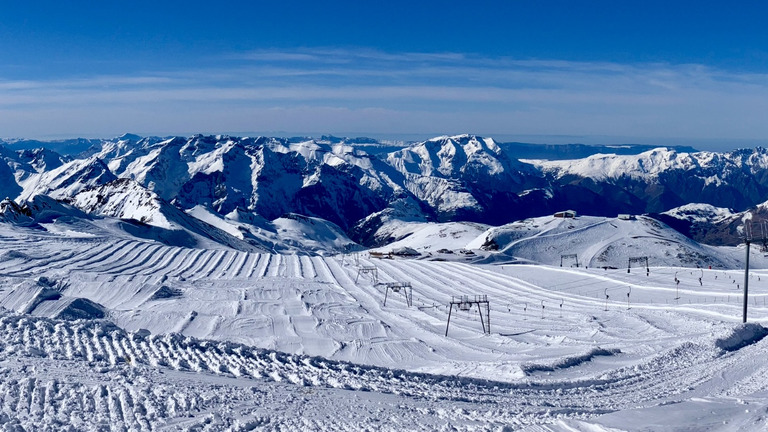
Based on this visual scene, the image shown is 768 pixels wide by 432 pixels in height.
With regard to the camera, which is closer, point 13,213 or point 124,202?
point 13,213

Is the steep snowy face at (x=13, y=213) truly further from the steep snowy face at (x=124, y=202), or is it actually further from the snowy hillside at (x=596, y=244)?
the snowy hillside at (x=596, y=244)

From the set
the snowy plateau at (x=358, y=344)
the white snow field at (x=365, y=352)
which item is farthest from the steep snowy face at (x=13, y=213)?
the white snow field at (x=365, y=352)

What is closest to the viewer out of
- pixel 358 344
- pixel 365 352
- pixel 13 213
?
pixel 365 352

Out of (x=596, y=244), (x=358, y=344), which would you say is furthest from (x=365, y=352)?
(x=596, y=244)

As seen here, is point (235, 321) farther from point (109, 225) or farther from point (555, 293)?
point (109, 225)

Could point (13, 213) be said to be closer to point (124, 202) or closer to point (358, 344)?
point (124, 202)

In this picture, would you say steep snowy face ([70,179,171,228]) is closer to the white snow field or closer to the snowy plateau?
the snowy plateau

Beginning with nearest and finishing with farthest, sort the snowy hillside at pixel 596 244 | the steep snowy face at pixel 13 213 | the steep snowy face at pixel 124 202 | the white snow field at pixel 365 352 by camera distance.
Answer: the white snow field at pixel 365 352 → the steep snowy face at pixel 13 213 → the snowy hillside at pixel 596 244 → the steep snowy face at pixel 124 202

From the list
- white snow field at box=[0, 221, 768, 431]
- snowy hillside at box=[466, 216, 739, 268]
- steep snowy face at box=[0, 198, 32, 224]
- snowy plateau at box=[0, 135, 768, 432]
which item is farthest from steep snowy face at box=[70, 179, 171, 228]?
white snow field at box=[0, 221, 768, 431]

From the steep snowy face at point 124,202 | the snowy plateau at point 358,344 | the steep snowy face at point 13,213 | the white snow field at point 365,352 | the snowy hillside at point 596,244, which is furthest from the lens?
the steep snowy face at point 124,202
